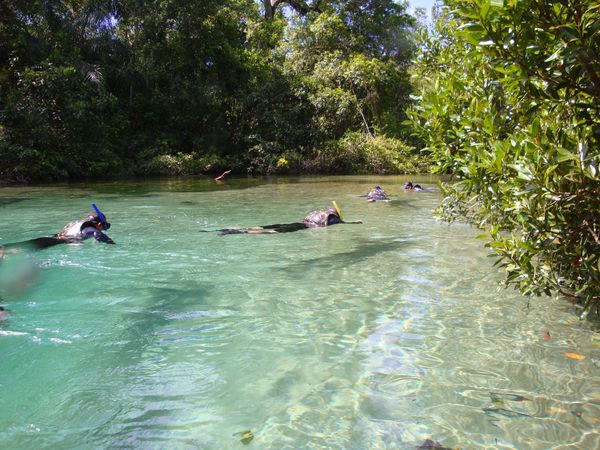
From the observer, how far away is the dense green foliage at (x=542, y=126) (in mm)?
2232

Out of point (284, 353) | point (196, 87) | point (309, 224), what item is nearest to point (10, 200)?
point (309, 224)

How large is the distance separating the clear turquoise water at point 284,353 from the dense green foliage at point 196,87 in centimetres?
1417

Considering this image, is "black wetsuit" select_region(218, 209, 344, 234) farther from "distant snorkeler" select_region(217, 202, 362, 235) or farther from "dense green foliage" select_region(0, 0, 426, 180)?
"dense green foliage" select_region(0, 0, 426, 180)

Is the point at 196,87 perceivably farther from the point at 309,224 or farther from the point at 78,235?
the point at 78,235

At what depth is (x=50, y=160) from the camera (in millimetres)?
18875

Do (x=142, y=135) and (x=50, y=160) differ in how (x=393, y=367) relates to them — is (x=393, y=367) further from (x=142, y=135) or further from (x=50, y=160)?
(x=142, y=135)

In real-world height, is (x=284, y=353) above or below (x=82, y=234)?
below

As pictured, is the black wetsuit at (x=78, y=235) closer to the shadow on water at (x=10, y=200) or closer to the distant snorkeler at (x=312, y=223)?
the distant snorkeler at (x=312, y=223)

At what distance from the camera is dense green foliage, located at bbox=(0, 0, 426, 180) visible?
18.7 metres

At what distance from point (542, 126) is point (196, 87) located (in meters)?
23.7

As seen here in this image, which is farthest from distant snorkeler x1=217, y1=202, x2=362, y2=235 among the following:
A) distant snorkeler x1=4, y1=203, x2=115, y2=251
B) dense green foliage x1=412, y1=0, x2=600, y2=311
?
dense green foliage x1=412, y1=0, x2=600, y2=311

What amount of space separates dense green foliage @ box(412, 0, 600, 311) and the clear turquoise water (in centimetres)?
77

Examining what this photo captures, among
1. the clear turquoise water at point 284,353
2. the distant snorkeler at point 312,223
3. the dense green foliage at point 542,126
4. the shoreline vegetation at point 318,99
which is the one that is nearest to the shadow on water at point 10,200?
the shoreline vegetation at point 318,99

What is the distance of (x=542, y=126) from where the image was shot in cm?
294
